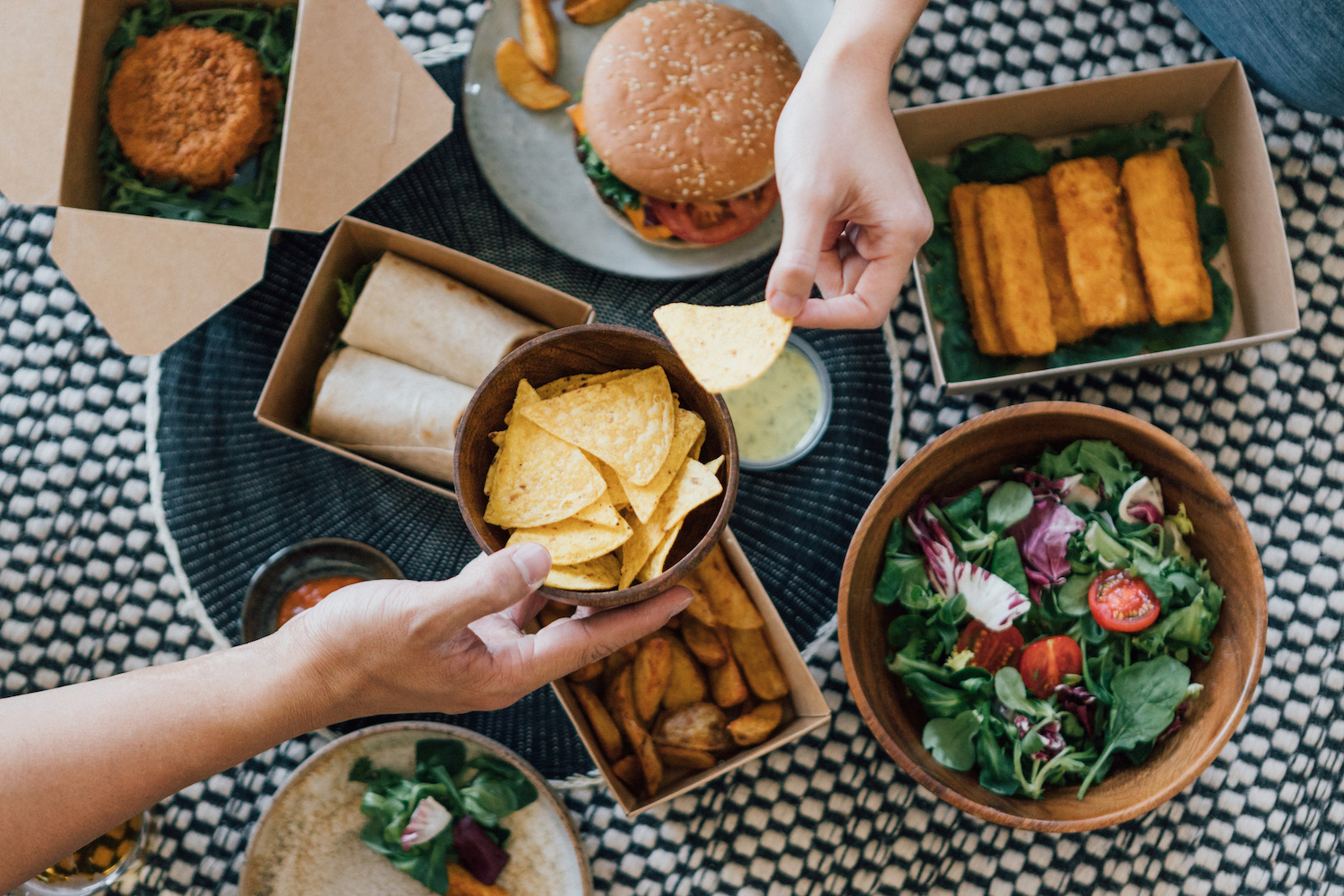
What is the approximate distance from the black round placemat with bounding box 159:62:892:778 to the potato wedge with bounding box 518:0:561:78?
2.12 ft

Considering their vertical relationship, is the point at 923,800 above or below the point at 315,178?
below

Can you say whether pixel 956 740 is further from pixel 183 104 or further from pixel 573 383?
pixel 183 104

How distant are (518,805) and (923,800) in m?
0.74

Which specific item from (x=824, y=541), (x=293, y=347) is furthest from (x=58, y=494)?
(x=824, y=541)

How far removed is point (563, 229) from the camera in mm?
1767

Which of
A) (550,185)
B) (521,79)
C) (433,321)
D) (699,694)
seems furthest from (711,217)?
(699,694)

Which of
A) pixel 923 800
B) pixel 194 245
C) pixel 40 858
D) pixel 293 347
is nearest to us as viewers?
pixel 40 858

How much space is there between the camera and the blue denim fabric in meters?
1.57

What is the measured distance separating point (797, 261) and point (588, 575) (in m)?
0.51

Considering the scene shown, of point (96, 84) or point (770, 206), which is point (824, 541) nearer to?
point (770, 206)

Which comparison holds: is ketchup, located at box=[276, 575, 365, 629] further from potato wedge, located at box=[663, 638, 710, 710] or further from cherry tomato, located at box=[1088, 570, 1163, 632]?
cherry tomato, located at box=[1088, 570, 1163, 632]

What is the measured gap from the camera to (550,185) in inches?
70.7

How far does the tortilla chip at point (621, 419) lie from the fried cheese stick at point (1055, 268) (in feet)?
2.74

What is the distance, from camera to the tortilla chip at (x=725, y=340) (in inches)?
48.3
